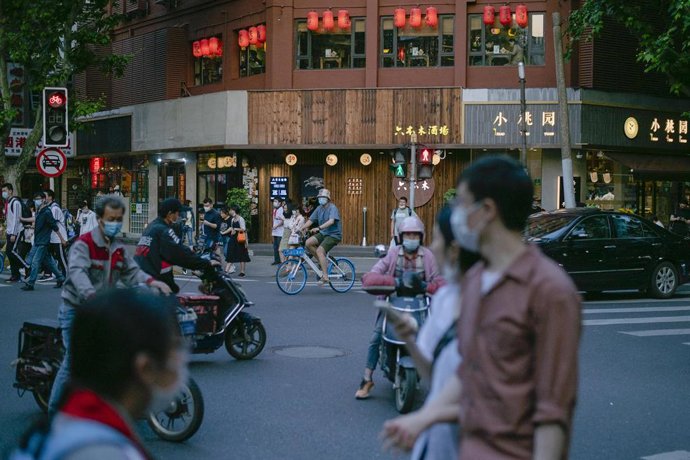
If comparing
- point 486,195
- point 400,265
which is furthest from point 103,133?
point 486,195

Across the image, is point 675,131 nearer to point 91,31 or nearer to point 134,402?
point 91,31

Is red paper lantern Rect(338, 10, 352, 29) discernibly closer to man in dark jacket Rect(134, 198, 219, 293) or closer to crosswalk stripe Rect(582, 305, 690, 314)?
crosswalk stripe Rect(582, 305, 690, 314)

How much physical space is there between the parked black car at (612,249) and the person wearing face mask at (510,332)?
12.7m

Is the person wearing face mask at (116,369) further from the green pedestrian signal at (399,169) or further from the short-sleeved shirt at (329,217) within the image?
the green pedestrian signal at (399,169)

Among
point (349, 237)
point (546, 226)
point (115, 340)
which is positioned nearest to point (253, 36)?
point (349, 237)

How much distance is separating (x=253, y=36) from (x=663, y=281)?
1782cm

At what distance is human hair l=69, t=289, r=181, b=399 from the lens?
1950mm

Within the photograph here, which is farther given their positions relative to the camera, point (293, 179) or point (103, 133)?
point (103, 133)

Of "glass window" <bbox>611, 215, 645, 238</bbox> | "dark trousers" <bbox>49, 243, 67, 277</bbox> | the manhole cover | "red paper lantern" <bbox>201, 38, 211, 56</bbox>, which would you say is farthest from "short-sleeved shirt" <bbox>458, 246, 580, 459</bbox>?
"red paper lantern" <bbox>201, 38, 211, 56</bbox>

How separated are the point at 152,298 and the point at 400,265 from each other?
537 cm

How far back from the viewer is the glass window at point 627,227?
622 inches

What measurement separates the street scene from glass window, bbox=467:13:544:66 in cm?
7

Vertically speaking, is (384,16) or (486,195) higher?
(384,16)

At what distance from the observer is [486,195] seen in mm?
2529
